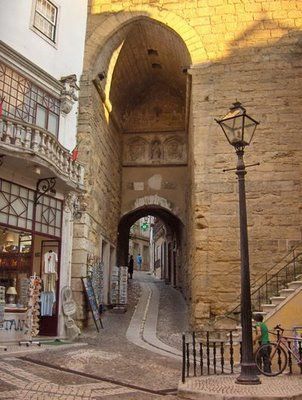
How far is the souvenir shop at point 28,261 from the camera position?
30.1 feet

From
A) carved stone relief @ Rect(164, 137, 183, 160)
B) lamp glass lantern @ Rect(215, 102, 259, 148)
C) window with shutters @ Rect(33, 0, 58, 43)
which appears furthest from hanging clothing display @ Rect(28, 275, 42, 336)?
carved stone relief @ Rect(164, 137, 183, 160)

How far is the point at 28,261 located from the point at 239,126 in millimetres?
6320

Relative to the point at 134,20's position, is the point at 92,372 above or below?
below

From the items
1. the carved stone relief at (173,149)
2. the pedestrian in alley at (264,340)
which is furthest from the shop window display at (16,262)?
the carved stone relief at (173,149)

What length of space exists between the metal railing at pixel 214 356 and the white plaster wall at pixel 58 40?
20.4 ft

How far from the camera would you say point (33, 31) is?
10.9 metres

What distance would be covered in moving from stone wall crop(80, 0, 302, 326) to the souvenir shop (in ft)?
8.98

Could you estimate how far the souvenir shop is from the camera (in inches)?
361

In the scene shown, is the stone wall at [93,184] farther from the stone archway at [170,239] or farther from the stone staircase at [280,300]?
the stone staircase at [280,300]

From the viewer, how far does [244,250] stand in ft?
18.7

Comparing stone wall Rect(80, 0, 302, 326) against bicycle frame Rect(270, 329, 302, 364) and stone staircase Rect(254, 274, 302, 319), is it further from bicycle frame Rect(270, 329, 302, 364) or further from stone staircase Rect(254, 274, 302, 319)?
bicycle frame Rect(270, 329, 302, 364)

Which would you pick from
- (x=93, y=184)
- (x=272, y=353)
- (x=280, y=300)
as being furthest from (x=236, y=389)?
(x=93, y=184)

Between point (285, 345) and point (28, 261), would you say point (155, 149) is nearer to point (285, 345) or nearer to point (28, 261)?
point (28, 261)

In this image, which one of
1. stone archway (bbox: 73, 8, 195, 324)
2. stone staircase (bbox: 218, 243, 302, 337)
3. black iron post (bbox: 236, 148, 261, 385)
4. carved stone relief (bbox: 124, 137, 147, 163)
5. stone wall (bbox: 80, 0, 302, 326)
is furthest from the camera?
carved stone relief (bbox: 124, 137, 147, 163)
